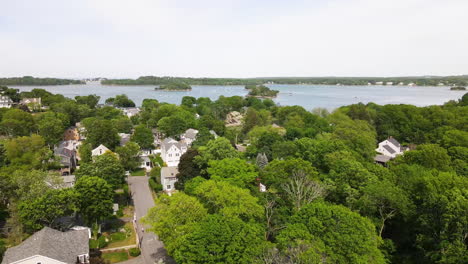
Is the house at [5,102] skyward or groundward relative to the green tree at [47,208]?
skyward

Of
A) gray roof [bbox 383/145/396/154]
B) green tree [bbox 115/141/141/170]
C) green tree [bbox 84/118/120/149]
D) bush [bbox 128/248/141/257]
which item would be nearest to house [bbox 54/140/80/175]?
green tree [bbox 84/118/120/149]

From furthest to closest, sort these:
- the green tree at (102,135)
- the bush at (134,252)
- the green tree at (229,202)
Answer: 1. the green tree at (102,135)
2. the bush at (134,252)
3. the green tree at (229,202)

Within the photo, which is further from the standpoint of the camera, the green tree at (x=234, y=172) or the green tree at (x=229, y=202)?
the green tree at (x=234, y=172)

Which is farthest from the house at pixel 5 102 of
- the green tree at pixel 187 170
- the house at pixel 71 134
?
the green tree at pixel 187 170

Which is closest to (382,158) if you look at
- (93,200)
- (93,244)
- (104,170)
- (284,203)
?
(284,203)

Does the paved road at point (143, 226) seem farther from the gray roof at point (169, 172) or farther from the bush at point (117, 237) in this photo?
the gray roof at point (169, 172)

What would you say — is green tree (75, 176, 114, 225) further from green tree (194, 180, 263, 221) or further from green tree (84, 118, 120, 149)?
green tree (84, 118, 120, 149)

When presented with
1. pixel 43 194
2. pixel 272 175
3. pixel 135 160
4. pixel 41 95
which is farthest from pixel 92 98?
pixel 272 175

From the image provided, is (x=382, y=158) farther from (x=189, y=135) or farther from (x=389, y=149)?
(x=189, y=135)
